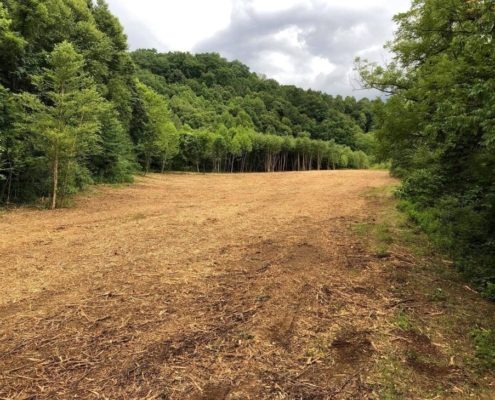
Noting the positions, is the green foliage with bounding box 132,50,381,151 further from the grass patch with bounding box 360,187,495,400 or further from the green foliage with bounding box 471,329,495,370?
the green foliage with bounding box 471,329,495,370

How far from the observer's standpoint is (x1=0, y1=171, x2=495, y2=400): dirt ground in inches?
132

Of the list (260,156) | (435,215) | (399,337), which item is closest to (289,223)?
(435,215)

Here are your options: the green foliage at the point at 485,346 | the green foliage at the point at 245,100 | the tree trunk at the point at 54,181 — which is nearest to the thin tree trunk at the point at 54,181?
the tree trunk at the point at 54,181

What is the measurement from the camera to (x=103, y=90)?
78.1 feet

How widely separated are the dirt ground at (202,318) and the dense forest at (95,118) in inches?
222

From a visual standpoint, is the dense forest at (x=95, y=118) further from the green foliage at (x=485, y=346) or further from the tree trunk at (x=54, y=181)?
the green foliage at (x=485, y=346)

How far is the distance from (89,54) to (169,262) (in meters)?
18.9

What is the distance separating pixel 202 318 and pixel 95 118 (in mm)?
11731

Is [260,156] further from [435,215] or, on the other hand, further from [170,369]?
[170,369]

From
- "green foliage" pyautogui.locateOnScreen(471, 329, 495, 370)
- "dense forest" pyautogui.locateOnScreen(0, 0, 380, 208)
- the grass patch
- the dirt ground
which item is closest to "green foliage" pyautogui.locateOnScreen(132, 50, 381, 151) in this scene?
"dense forest" pyautogui.locateOnScreen(0, 0, 380, 208)

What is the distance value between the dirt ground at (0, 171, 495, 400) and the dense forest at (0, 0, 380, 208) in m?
5.65

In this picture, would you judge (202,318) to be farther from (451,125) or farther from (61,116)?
(61,116)

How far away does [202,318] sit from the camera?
14.9 feet

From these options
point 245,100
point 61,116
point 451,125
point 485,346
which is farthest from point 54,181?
point 245,100
